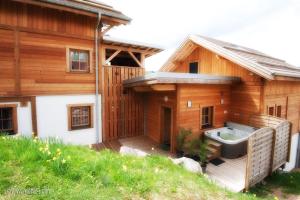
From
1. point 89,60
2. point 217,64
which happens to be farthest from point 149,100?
point 217,64

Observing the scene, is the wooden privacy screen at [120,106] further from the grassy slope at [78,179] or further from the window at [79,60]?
the grassy slope at [78,179]

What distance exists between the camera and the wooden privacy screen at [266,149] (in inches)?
245

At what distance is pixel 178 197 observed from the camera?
10.6ft

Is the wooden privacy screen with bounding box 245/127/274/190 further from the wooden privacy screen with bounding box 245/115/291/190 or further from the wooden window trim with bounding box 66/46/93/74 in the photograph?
A: the wooden window trim with bounding box 66/46/93/74

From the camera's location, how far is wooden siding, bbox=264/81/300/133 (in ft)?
32.7

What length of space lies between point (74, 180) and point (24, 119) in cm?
646

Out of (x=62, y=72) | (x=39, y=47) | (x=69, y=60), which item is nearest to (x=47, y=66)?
(x=62, y=72)

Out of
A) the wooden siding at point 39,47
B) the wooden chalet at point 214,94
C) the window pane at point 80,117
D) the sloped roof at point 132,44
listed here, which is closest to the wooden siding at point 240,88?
the wooden chalet at point 214,94

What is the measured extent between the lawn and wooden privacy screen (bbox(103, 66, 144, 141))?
20.2 feet

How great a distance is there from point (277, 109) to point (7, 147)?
43.3 ft

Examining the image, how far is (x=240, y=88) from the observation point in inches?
410

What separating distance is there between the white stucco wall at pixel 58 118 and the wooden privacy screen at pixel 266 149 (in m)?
7.20

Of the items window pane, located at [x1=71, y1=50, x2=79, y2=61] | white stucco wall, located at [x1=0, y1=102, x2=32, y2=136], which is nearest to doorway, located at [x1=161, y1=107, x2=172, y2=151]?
window pane, located at [x1=71, y1=50, x2=79, y2=61]

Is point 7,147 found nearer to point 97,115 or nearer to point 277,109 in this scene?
point 97,115
